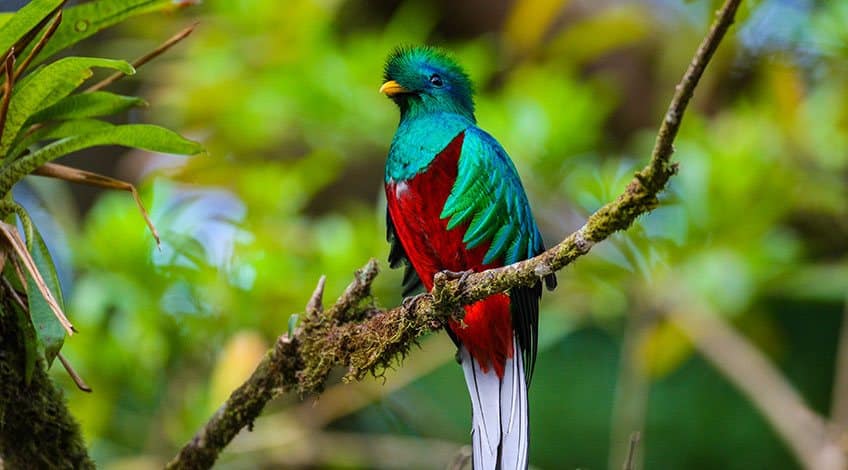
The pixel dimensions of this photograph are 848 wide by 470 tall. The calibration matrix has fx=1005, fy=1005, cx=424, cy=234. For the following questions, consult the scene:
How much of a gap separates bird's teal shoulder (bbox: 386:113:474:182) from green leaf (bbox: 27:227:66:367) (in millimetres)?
1016

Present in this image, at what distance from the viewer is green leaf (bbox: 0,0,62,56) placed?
1913mm

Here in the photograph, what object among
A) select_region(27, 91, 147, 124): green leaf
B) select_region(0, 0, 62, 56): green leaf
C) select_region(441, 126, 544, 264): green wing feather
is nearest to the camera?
select_region(0, 0, 62, 56): green leaf

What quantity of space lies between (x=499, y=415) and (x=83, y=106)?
1.26 meters

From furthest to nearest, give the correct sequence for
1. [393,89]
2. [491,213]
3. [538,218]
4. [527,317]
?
[538,218], [393,89], [527,317], [491,213]

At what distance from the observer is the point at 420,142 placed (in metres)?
2.70

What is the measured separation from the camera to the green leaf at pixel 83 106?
205cm

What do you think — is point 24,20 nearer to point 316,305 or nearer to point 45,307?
point 45,307

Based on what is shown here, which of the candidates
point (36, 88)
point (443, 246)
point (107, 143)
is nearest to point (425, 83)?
point (443, 246)

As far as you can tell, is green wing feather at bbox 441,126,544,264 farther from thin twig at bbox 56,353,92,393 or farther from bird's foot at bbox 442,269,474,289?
thin twig at bbox 56,353,92,393

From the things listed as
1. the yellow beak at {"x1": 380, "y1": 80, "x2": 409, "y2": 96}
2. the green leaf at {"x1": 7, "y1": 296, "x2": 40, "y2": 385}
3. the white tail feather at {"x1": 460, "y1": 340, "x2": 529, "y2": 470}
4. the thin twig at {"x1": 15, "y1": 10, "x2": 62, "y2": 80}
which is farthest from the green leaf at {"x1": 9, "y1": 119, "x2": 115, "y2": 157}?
the white tail feather at {"x1": 460, "y1": 340, "x2": 529, "y2": 470}

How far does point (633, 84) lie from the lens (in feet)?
19.0

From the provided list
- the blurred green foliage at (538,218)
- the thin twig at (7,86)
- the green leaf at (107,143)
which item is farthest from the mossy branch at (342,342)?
the blurred green foliage at (538,218)

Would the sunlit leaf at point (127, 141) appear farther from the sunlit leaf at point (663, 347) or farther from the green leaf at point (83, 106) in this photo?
the sunlit leaf at point (663, 347)

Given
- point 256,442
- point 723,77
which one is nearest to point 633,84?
point 723,77
